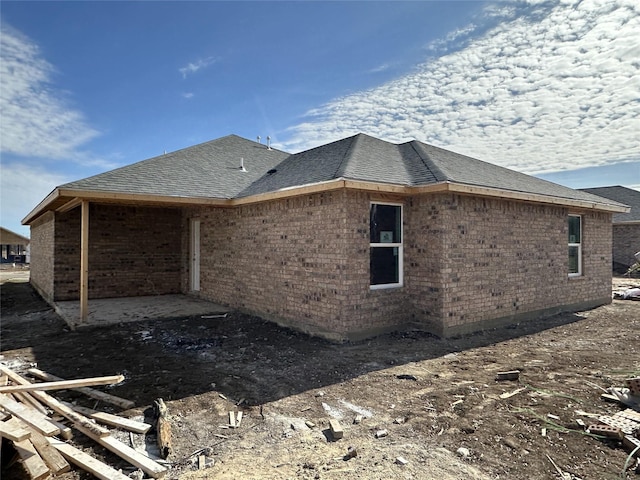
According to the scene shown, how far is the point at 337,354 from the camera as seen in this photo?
6184 millimetres

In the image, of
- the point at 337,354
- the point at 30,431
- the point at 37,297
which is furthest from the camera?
the point at 37,297

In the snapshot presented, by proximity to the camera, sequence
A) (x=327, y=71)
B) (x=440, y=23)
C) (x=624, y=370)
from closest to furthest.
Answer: (x=624, y=370) → (x=440, y=23) → (x=327, y=71)

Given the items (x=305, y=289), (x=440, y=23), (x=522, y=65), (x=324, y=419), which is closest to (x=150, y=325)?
(x=305, y=289)

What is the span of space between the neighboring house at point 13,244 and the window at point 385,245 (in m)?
40.8

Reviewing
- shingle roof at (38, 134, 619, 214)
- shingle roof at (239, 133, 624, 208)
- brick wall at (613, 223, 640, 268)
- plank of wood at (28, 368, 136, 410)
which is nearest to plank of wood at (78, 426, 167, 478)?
plank of wood at (28, 368, 136, 410)

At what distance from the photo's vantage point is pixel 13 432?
294cm

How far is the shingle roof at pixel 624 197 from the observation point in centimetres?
2283

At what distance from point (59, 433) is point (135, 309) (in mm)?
6970

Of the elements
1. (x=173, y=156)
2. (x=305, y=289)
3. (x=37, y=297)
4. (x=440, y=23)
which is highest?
(x=440, y=23)

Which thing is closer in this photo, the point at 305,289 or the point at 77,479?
the point at 77,479

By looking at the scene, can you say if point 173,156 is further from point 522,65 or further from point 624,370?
point 624,370

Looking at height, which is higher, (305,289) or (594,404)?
(305,289)

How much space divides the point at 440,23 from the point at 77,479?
9.69 m

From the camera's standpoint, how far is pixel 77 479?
291 centimetres
